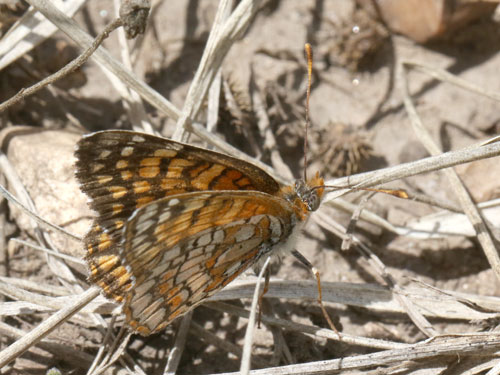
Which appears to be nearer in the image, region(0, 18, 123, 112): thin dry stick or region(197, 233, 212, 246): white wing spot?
region(197, 233, 212, 246): white wing spot

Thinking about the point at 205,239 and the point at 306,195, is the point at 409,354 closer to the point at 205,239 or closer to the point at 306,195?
the point at 306,195

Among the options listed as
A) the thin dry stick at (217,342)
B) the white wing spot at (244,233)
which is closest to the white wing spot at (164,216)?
the white wing spot at (244,233)

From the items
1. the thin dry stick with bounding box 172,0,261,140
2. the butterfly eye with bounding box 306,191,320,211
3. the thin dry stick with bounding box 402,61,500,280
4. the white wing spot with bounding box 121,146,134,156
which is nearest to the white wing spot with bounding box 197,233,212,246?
the white wing spot with bounding box 121,146,134,156

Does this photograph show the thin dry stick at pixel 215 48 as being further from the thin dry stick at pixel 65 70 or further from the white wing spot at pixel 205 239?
the white wing spot at pixel 205 239

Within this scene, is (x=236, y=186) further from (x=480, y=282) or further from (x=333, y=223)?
(x=480, y=282)

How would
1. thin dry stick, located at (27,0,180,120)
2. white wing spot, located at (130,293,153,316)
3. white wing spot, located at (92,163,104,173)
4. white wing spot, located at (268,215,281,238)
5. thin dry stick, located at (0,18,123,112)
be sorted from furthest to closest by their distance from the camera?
thin dry stick, located at (27,0,180,120) → thin dry stick, located at (0,18,123,112) → white wing spot, located at (268,215,281,238) → white wing spot, located at (130,293,153,316) → white wing spot, located at (92,163,104,173)

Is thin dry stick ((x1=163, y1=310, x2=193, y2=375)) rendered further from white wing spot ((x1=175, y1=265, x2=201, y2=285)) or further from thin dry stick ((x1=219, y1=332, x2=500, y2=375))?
white wing spot ((x1=175, y1=265, x2=201, y2=285))

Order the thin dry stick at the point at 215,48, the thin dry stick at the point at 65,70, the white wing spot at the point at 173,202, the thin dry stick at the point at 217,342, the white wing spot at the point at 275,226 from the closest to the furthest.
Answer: the white wing spot at the point at 173,202 < the white wing spot at the point at 275,226 < the thin dry stick at the point at 65,70 < the thin dry stick at the point at 217,342 < the thin dry stick at the point at 215,48
